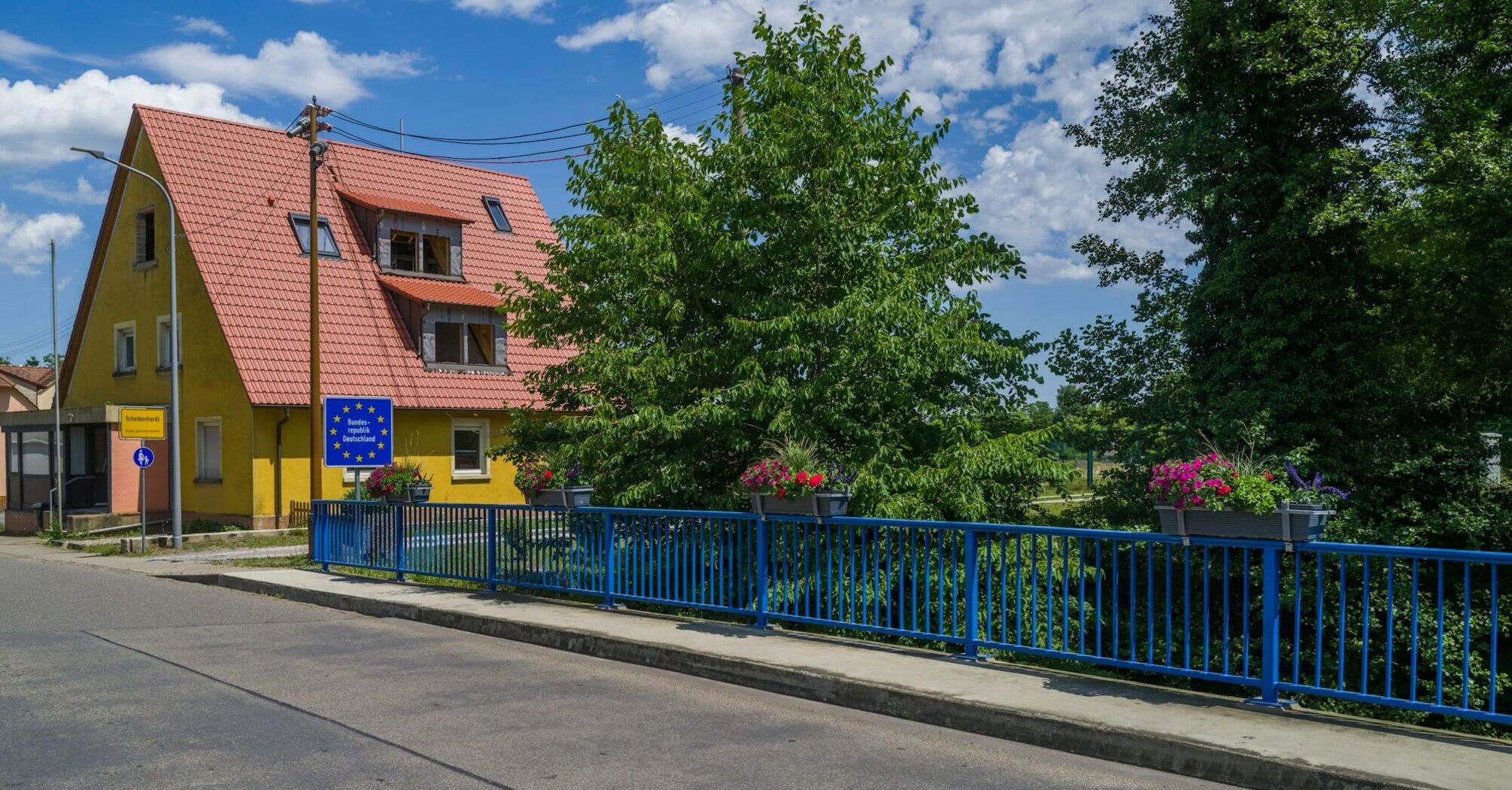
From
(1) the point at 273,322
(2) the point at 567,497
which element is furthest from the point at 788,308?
(1) the point at 273,322

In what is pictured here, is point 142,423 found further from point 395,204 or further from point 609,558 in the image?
point 609,558

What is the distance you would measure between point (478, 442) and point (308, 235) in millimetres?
7042

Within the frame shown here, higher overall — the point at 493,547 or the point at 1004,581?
the point at 1004,581

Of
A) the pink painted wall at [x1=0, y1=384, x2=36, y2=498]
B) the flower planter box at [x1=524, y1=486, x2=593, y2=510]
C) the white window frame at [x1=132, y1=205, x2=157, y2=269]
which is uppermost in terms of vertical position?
the white window frame at [x1=132, y1=205, x2=157, y2=269]

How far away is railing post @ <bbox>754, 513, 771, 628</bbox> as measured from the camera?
34.7 feet

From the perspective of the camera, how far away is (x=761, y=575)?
10594 millimetres

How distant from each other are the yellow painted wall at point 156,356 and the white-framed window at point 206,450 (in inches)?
5.0

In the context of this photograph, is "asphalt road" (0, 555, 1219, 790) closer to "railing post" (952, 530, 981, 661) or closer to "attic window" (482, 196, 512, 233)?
"railing post" (952, 530, 981, 661)

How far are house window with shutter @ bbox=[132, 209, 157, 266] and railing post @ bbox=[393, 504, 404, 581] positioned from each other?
66.3 ft

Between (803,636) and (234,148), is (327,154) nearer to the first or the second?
(234,148)

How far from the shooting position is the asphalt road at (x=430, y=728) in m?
6.22

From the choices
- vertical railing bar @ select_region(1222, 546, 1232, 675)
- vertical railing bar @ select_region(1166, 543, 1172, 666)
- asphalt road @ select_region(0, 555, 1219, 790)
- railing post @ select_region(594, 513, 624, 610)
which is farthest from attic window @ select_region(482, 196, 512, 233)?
vertical railing bar @ select_region(1222, 546, 1232, 675)

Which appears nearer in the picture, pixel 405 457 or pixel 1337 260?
pixel 1337 260

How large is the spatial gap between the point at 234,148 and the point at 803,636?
26896 mm
